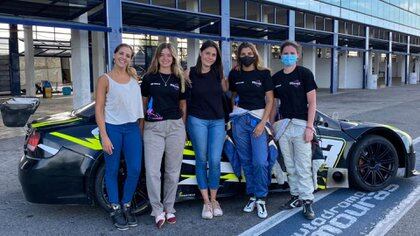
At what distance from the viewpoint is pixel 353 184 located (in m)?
4.90

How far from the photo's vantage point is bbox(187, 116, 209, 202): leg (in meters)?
3.99

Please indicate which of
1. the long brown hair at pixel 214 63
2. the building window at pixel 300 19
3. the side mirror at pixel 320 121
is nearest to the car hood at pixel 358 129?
the side mirror at pixel 320 121

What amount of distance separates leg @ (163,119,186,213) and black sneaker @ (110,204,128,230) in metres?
0.41

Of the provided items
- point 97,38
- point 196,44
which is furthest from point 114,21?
point 97,38

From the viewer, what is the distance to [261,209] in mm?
4191

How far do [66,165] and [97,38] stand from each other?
19727mm

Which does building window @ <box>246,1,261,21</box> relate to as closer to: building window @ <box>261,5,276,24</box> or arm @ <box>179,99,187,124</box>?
building window @ <box>261,5,276,24</box>

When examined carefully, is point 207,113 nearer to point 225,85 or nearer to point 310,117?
point 225,85

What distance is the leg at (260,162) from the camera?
4.10 meters

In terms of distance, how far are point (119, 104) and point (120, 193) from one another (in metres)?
0.98

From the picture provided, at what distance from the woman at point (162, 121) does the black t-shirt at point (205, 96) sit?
0.37 ft

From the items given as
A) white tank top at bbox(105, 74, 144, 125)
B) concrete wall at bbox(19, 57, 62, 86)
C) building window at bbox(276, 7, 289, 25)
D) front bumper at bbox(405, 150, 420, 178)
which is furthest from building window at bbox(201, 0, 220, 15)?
white tank top at bbox(105, 74, 144, 125)

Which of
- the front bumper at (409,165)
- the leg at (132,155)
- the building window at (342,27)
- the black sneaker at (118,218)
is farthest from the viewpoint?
the building window at (342,27)

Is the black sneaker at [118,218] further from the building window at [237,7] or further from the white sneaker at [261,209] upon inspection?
the building window at [237,7]
